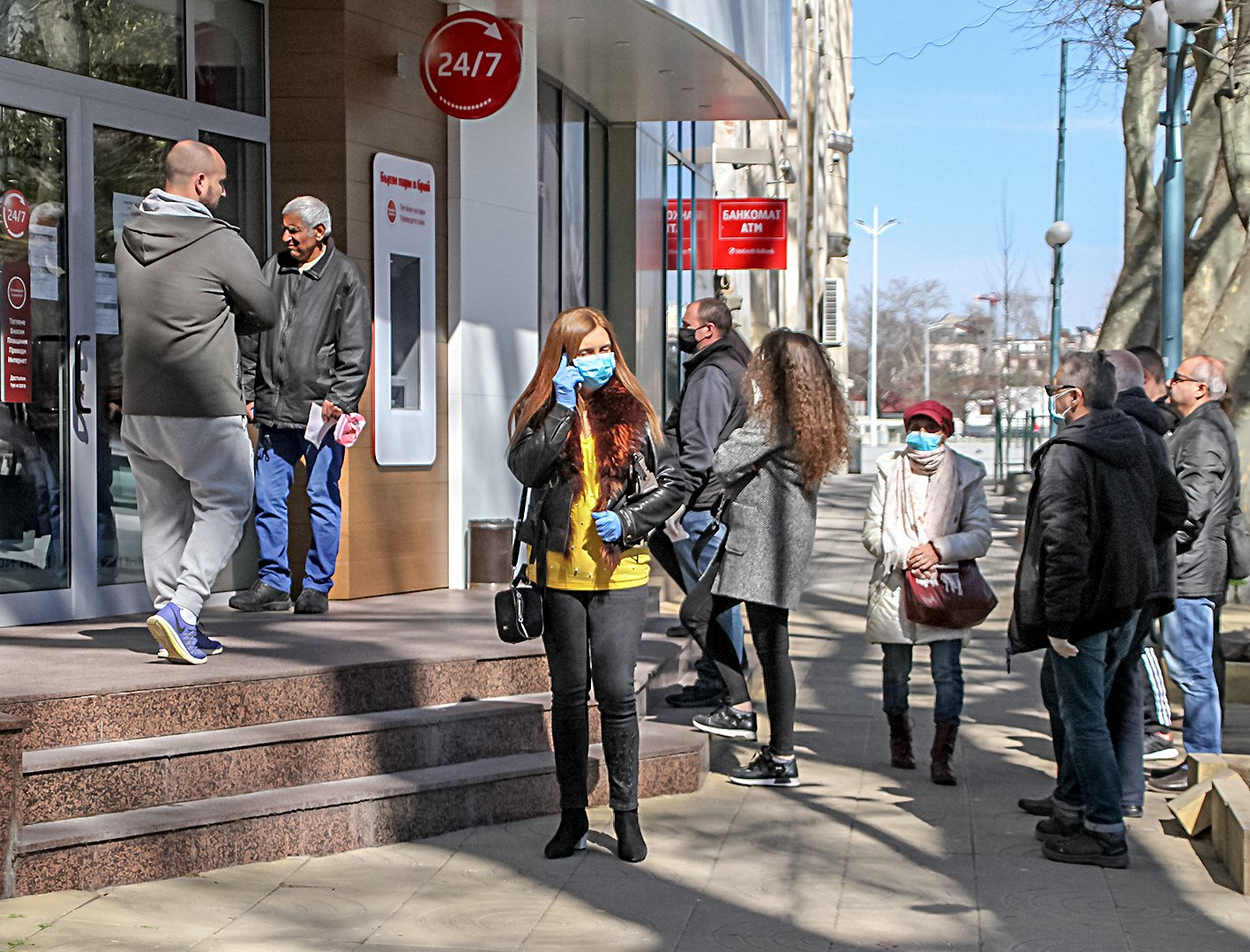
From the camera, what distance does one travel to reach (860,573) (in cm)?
1862

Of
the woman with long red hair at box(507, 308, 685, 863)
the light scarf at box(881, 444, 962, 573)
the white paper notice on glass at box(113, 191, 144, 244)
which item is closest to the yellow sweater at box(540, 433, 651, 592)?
the woman with long red hair at box(507, 308, 685, 863)

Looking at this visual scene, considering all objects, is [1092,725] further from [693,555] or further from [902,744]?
[693,555]

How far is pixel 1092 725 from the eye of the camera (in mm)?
6297

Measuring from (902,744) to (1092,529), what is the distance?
2.21 metres

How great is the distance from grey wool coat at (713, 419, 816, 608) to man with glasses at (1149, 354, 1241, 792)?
1.67m

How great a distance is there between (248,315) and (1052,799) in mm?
3709

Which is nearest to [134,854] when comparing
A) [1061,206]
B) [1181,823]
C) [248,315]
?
[248,315]

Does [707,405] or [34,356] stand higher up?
[34,356]

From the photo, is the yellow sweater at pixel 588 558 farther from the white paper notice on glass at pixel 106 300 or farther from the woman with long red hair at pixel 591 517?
the white paper notice on glass at pixel 106 300

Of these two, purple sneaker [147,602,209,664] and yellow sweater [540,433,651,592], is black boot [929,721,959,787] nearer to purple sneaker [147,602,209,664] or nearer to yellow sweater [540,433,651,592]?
yellow sweater [540,433,651,592]

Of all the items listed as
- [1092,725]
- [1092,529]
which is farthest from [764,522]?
[1092,725]

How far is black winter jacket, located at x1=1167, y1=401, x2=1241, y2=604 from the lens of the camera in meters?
7.51

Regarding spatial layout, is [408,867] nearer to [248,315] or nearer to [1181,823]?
[248,315]

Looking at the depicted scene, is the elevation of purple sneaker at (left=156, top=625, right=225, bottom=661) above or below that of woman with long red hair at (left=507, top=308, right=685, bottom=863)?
below
